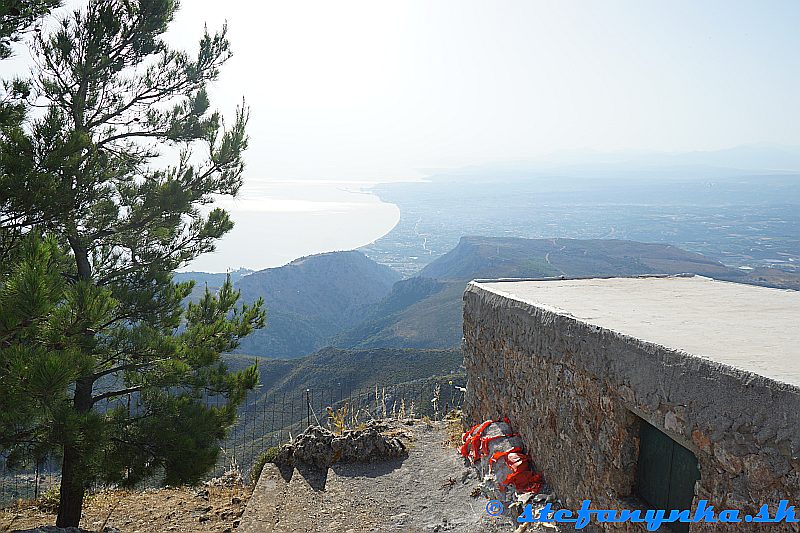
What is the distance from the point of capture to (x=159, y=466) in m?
6.76

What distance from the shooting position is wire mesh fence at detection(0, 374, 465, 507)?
362 inches

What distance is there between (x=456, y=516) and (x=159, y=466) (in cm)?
361

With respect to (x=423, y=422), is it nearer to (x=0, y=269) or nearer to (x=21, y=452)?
(x=21, y=452)

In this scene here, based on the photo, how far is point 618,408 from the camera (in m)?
3.59

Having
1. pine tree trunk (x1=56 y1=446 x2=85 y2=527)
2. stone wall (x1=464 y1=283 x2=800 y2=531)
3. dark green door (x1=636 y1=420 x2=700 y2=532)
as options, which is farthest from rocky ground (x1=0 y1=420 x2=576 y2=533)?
dark green door (x1=636 y1=420 x2=700 y2=532)

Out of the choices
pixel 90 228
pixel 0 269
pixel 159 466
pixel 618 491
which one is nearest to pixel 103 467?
pixel 159 466

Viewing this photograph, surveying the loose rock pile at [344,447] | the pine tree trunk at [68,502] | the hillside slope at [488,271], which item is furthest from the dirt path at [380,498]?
the hillside slope at [488,271]

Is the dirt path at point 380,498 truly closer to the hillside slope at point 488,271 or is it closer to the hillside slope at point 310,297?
the hillside slope at point 488,271

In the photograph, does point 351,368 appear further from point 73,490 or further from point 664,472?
point 664,472

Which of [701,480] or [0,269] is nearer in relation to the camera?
[701,480]

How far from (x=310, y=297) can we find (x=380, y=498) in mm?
52227

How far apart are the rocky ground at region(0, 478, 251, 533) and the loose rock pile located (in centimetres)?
107

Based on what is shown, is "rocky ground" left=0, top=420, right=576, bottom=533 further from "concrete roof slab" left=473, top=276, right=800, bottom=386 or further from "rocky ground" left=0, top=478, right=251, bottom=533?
"concrete roof slab" left=473, top=276, right=800, bottom=386

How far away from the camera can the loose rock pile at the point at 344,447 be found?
23.1 feet
